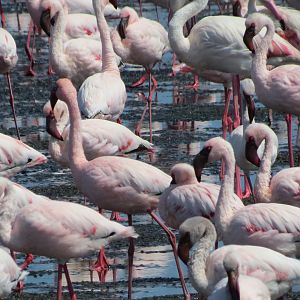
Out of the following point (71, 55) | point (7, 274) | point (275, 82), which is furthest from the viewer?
point (71, 55)

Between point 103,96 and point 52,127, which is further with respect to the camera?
point 103,96

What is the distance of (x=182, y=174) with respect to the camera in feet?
27.6

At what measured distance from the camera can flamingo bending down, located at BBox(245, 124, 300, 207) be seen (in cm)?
853

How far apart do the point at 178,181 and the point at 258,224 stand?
90 centimetres

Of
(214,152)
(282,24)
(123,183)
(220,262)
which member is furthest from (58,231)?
(282,24)

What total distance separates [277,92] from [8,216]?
325cm

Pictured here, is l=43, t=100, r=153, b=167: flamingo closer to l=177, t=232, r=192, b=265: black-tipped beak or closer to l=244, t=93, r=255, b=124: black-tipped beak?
l=244, t=93, r=255, b=124: black-tipped beak

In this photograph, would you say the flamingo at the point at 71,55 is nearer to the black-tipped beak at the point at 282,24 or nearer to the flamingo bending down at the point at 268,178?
the black-tipped beak at the point at 282,24

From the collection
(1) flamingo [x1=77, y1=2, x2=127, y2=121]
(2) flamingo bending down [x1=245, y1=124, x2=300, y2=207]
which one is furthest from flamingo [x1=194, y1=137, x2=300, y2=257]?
(1) flamingo [x1=77, y1=2, x2=127, y2=121]

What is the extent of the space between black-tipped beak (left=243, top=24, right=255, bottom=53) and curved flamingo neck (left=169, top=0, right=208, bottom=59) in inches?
49.3

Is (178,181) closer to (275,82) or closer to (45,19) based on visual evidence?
(275,82)

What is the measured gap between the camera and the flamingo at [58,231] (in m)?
7.78

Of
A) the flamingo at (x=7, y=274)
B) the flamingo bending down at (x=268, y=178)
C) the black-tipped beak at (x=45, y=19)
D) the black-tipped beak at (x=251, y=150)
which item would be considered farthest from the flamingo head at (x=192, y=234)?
the black-tipped beak at (x=45, y=19)

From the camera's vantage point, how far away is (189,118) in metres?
13.7
